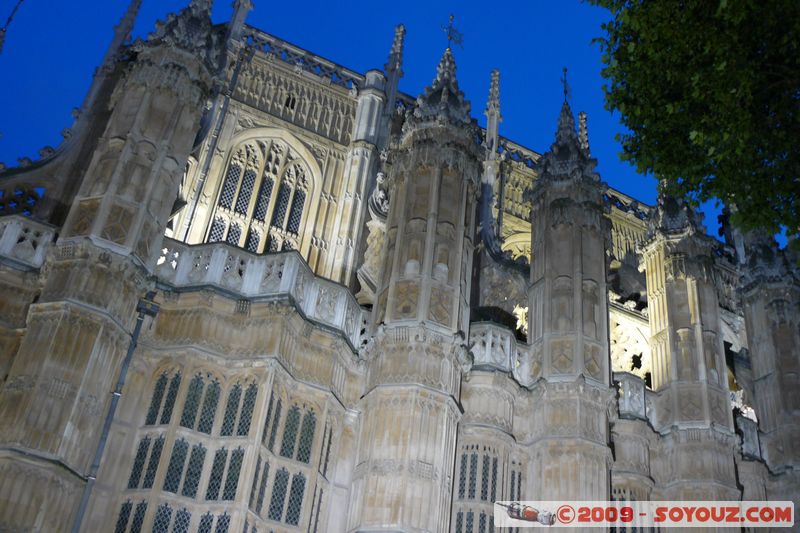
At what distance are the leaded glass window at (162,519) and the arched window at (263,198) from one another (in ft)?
29.3

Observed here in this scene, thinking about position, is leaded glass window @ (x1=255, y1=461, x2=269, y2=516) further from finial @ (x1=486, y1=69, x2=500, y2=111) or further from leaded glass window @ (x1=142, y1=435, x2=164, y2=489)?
finial @ (x1=486, y1=69, x2=500, y2=111)

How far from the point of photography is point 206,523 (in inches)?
602

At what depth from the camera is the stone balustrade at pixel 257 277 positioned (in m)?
18.2

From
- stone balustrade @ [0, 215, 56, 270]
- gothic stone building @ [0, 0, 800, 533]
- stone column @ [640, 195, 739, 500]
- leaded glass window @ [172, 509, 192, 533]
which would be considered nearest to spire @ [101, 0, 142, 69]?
gothic stone building @ [0, 0, 800, 533]

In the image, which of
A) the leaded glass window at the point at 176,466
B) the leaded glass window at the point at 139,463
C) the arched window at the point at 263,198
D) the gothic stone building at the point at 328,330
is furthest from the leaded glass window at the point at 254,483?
the arched window at the point at 263,198

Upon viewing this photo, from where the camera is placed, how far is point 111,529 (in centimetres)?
1518

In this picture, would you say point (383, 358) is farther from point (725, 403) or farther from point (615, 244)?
point (615, 244)

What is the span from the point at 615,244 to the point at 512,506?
1477 cm

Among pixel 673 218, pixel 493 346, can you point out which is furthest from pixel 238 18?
pixel 673 218

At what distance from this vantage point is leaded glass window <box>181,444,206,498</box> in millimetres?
15633

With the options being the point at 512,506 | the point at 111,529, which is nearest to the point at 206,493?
the point at 111,529

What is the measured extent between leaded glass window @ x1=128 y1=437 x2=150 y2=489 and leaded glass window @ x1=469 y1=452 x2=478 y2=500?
6.26 meters

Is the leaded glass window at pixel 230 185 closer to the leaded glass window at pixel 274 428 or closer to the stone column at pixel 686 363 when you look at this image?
the leaded glass window at pixel 274 428

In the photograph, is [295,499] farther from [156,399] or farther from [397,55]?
[397,55]
